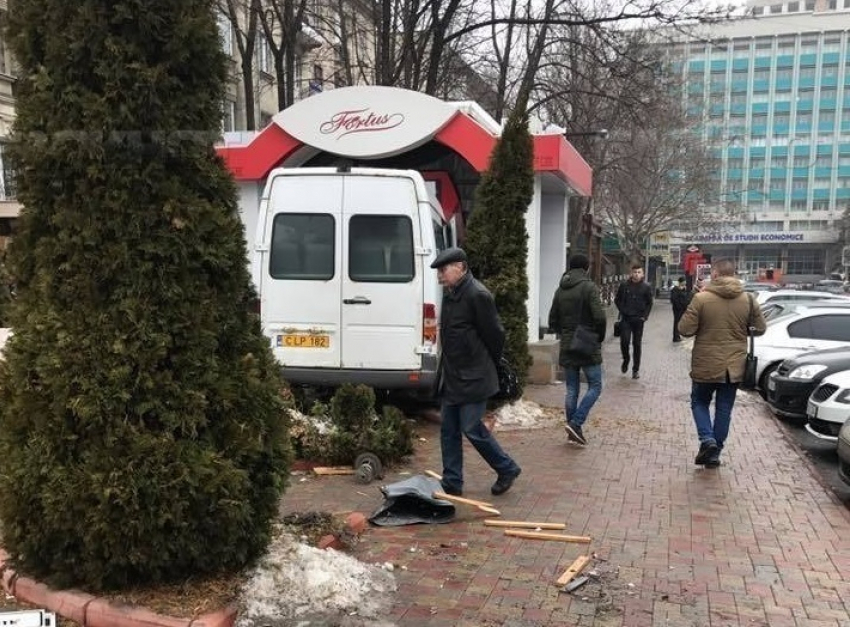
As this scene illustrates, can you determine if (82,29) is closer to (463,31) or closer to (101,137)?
(101,137)

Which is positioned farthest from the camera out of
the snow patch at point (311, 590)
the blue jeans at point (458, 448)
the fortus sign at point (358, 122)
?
the fortus sign at point (358, 122)

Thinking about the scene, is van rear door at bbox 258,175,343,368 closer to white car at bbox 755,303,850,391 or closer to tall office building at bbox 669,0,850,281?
white car at bbox 755,303,850,391

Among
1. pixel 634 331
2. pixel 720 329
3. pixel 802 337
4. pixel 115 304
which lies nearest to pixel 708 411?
pixel 720 329

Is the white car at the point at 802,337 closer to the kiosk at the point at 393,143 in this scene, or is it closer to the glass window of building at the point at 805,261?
the kiosk at the point at 393,143

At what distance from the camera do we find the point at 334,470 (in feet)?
19.4

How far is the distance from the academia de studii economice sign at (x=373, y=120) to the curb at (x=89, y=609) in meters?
7.25

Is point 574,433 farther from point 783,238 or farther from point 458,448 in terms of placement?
point 783,238

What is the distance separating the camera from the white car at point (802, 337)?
35.8 feet

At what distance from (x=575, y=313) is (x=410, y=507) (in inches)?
123

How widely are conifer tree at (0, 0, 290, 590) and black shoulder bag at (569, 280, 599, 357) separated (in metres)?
4.29

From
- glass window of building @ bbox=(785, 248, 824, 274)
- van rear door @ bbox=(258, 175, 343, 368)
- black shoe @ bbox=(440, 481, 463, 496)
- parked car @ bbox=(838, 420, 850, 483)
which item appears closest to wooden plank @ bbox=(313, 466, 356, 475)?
black shoe @ bbox=(440, 481, 463, 496)

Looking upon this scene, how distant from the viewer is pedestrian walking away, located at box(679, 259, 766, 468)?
6.22 meters

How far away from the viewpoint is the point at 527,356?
30.2ft

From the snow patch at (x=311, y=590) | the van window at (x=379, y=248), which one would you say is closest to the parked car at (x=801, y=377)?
the van window at (x=379, y=248)
